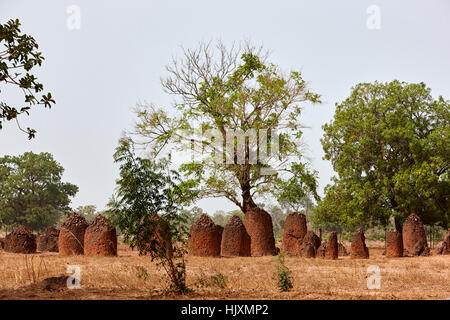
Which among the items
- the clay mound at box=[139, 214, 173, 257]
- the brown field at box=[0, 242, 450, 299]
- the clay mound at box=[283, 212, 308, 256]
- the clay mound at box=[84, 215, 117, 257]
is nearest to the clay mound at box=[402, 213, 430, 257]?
the clay mound at box=[283, 212, 308, 256]

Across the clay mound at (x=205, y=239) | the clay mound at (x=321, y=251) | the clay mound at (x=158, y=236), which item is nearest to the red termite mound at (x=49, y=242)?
the clay mound at (x=205, y=239)

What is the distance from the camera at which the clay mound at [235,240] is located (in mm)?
19266

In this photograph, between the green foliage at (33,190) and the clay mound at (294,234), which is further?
the green foliage at (33,190)

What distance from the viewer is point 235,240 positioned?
19328 millimetres

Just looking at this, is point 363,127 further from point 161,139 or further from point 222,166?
point 161,139

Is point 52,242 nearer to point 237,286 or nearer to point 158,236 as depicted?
point 237,286

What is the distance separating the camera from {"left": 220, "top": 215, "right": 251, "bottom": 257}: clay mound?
1927 cm

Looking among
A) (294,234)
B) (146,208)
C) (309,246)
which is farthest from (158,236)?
(294,234)

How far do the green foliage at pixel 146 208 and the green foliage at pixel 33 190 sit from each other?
35.0 m

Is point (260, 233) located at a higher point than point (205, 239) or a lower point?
higher

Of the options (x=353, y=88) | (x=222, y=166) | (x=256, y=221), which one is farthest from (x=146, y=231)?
(x=353, y=88)

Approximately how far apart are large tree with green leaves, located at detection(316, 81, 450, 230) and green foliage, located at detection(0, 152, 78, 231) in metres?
24.9

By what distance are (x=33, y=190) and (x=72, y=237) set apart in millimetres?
27315

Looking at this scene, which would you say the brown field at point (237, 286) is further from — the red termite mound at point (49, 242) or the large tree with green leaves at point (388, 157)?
the large tree with green leaves at point (388, 157)
